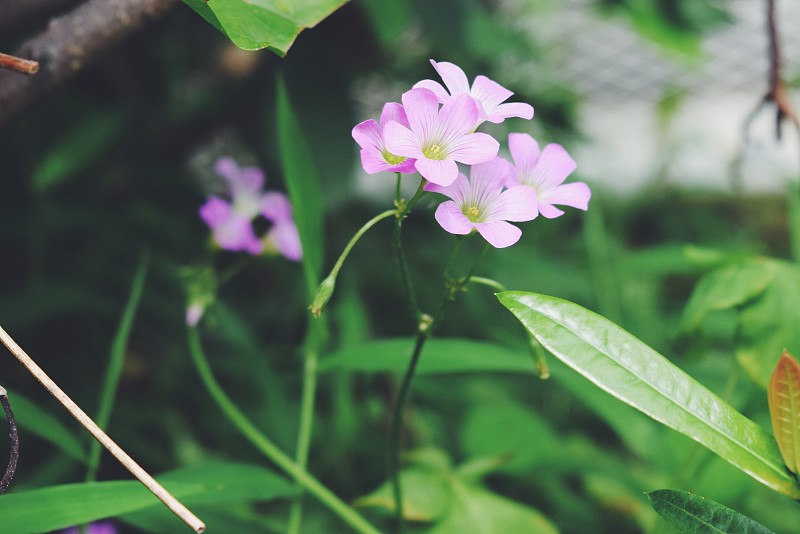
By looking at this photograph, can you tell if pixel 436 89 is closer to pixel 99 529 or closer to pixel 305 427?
pixel 305 427

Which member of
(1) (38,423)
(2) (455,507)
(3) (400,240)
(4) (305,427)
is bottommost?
(2) (455,507)

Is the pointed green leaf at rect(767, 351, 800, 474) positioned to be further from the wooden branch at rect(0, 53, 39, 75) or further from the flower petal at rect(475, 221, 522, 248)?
the wooden branch at rect(0, 53, 39, 75)

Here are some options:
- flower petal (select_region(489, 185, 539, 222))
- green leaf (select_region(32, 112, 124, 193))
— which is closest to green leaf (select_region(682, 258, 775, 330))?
flower petal (select_region(489, 185, 539, 222))

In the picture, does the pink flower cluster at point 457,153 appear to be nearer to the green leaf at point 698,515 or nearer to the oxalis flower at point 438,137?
the oxalis flower at point 438,137

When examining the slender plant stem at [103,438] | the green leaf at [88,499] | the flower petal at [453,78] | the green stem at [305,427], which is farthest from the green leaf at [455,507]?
the flower petal at [453,78]

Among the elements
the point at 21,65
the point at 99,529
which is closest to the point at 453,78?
the point at 21,65

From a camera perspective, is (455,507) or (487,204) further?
(455,507)
